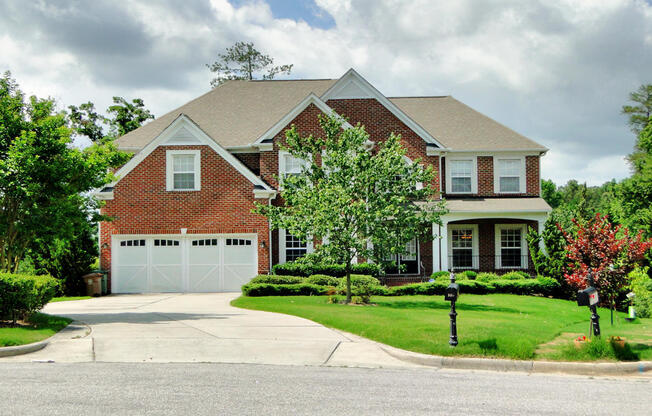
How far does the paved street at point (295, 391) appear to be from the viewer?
7.27 m

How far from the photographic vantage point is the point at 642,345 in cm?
1123

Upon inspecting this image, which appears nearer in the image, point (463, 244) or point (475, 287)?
point (475, 287)

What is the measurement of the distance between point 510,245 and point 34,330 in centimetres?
2186

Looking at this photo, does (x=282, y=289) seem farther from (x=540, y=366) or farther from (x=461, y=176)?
(x=540, y=366)

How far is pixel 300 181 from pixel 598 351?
10.9 metres

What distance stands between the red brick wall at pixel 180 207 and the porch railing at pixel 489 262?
9286 mm

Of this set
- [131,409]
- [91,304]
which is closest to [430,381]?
[131,409]

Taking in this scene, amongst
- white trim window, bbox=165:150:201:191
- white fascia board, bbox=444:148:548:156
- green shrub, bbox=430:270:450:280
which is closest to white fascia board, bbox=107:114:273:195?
white trim window, bbox=165:150:201:191

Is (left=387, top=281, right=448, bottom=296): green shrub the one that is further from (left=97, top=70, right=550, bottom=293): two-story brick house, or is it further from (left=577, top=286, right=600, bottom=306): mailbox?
(left=577, top=286, right=600, bottom=306): mailbox

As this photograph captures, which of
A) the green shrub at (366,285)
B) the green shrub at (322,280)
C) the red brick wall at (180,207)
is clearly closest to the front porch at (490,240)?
the green shrub at (366,285)

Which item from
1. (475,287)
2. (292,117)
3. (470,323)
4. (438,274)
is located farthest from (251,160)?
(470,323)

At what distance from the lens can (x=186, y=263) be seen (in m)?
25.5

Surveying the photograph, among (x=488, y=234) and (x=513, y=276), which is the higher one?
(x=488, y=234)

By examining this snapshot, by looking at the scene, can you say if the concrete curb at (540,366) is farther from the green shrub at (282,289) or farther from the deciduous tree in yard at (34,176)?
the green shrub at (282,289)
